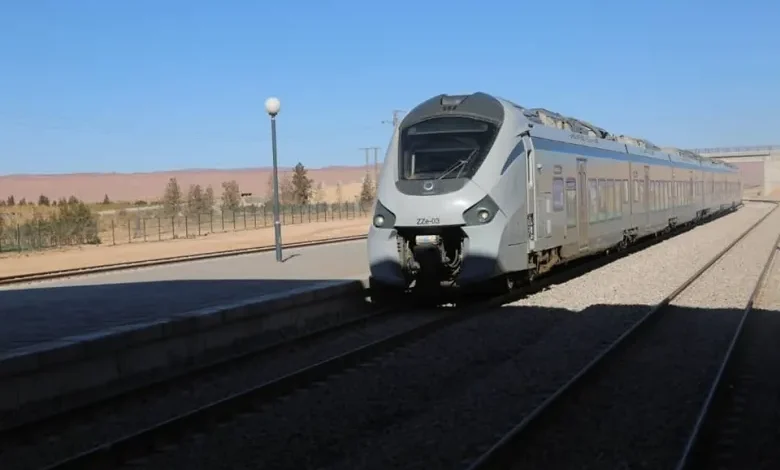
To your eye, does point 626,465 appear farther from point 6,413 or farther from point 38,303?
point 38,303

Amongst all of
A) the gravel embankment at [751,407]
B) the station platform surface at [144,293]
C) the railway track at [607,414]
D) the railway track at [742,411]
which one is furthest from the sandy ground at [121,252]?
the railway track at [742,411]

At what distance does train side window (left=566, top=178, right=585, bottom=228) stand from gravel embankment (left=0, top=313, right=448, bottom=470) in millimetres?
6363

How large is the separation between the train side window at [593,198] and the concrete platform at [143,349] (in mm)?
7897

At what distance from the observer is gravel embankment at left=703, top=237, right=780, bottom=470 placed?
6828 mm

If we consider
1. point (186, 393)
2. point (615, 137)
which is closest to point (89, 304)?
point (186, 393)

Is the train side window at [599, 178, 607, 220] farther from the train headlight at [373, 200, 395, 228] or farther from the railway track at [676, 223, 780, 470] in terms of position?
the railway track at [676, 223, 780, 470]

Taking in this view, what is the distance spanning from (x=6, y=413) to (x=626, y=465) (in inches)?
214

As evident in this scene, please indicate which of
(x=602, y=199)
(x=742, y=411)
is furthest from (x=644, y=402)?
(x=602, y=199)

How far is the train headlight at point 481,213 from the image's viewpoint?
13953 millimetres

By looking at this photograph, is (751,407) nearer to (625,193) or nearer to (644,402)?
(644,402)

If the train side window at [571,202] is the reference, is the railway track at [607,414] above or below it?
below

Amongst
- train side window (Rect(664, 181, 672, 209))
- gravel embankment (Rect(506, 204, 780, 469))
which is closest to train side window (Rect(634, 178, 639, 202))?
train side window (Rect(664, 181, 672, 209))

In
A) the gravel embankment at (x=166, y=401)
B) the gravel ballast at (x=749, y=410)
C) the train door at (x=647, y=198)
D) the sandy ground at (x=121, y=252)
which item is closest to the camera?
the gravel ballast at (x=749, y=410)

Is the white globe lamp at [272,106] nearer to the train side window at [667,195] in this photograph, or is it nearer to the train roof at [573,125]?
the train roof at [573,125]
